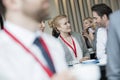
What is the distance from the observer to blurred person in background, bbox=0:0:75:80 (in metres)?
1.06

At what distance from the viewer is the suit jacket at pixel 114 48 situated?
6.71 ft

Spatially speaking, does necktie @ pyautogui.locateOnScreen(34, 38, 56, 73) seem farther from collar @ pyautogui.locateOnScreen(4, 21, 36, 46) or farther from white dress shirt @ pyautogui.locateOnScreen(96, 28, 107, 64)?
white dress shirt @ pyautogui.locateOnScreen(96, 28, 107, 64)

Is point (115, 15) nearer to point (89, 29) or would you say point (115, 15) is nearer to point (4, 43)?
point (4, 43)

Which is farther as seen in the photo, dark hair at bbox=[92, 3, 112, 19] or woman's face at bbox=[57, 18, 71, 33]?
woman's face at bbox=[57, 18, 71, 33]

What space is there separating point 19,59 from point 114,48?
110 cm

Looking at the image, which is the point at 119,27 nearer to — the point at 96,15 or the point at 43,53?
the point at 43,53

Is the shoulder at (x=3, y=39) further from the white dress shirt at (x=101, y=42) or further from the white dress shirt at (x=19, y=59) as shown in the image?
the white dress shirt at (x=101, y=42)

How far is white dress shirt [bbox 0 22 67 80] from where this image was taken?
1054mm

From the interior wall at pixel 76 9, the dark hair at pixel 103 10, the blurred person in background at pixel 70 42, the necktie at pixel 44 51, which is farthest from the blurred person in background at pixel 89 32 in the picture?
the necktie at pixel 44 51

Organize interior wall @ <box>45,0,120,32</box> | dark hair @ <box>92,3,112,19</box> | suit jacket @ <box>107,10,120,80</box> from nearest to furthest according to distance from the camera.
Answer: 1. suit jacket @ <box>107,10,120,80</box>
2. dark hair @ <box>92,3,112,19</box>
3. interior wall @ <box>45,0,120,32</box>

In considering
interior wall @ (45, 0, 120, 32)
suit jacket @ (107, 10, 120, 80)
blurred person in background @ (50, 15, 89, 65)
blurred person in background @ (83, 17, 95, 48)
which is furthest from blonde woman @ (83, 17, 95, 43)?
suit jacket @ (107, 10, 120, 80)

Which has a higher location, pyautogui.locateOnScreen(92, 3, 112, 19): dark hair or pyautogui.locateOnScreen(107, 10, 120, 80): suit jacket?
pyautogui.locateOnScreen(92, 3, 112, 19): dark hair

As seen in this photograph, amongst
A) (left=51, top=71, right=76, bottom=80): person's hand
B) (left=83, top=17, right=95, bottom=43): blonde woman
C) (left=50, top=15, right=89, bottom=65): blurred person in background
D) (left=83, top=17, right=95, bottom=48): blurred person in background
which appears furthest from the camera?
(left=83, top=17, right=95, bottom=43): blonde woman

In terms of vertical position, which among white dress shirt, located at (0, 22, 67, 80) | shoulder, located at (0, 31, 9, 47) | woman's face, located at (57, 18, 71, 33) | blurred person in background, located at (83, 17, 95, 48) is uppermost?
shoulder, located at (0, 31, 9, 47)
